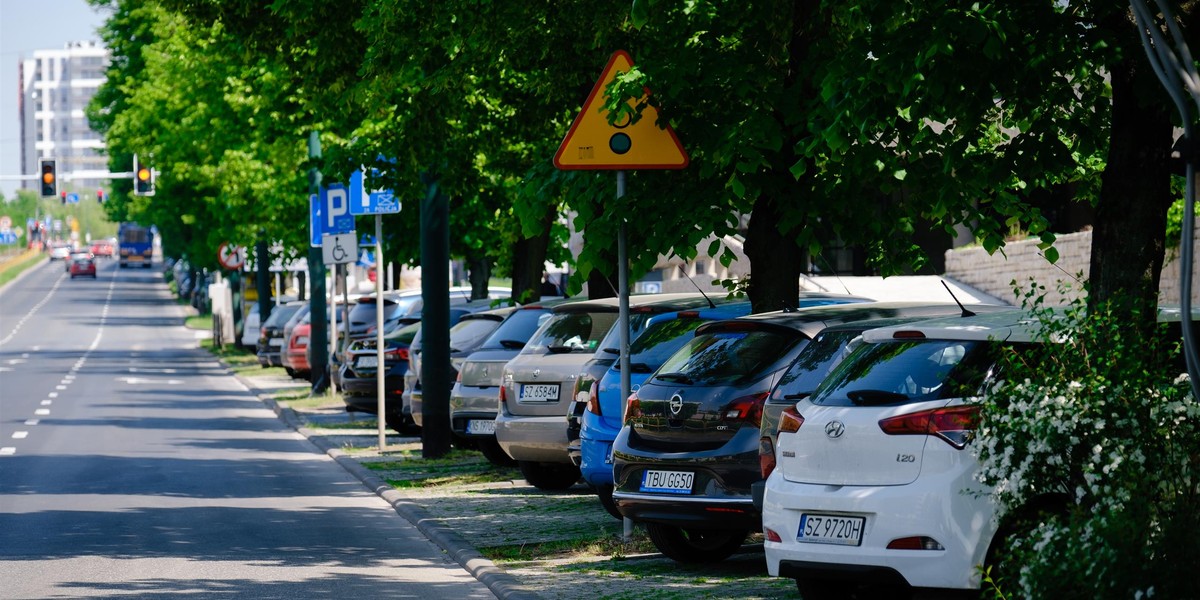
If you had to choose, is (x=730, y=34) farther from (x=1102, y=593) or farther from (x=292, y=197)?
(x=292, y=197)

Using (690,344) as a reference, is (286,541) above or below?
below

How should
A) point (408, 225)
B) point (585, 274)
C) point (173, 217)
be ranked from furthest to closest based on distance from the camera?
point (173, 217) → point (408, 225) → point (585, 274)

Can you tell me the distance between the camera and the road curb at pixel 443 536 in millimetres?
10469

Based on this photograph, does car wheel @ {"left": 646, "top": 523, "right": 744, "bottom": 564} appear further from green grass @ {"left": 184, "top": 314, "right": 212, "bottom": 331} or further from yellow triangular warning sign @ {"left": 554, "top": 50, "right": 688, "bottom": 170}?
green grass @ {"left": 184, "top": 314, "right": 212, "bottom": 331}

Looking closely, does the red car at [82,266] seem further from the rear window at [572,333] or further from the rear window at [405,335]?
the rear window at [572,333]

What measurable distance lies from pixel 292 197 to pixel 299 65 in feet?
61.5

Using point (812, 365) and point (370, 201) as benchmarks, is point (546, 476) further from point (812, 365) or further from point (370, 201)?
point (812, 365)

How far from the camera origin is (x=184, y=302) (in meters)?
103

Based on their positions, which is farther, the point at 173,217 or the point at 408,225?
the point at 173,217

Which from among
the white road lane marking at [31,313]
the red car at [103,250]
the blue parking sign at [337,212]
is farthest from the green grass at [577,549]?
the red car at [103,250]

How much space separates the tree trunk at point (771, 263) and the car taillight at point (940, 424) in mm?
5251

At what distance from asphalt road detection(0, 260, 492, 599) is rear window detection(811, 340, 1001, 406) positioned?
9.45ft

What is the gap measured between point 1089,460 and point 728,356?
370 centimetres

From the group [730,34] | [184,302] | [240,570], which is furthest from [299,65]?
[184,302]
